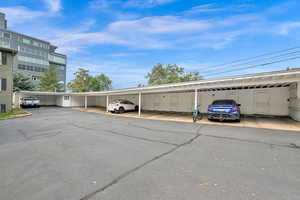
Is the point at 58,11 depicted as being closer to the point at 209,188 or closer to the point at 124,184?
the point at 124,184

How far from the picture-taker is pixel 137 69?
30.7m

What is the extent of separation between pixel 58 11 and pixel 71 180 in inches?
527

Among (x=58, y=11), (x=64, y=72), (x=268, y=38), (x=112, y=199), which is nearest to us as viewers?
(x=112, y=199)

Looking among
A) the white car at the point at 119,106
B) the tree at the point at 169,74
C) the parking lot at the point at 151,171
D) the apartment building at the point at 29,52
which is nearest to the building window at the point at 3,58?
the white car at the point at 119,106

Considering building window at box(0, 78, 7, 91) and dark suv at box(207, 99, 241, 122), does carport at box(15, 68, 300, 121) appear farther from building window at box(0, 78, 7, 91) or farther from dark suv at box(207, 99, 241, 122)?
building window at box(0, 78, 7, 91)

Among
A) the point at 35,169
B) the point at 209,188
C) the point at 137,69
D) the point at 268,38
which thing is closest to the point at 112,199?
the point at 209,188

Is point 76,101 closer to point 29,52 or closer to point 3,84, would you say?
point 3,84

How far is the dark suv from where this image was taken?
7.60 m

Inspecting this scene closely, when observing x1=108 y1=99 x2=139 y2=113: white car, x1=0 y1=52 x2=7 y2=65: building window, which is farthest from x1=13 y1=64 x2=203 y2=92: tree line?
x1=108 y1=99 x2=139 y2=113: white car

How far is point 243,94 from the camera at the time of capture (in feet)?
38.2

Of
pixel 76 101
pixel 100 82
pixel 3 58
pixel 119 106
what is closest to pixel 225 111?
pixel 119 106

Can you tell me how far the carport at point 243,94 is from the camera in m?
7.16

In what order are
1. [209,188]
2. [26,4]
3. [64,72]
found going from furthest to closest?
[64,72], [26,4], [209,188]

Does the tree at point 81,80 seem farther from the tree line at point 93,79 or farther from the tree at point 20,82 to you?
the tree at point 20,82
